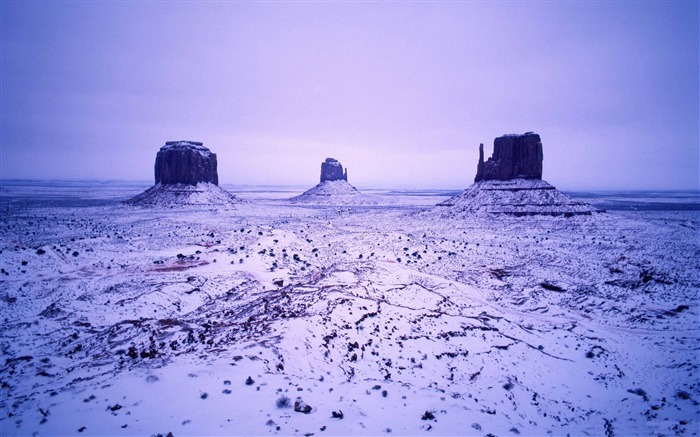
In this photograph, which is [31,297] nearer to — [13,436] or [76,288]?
[76,288]

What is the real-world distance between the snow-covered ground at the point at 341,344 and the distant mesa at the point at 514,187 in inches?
1165

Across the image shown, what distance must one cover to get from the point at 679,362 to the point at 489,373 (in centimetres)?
688

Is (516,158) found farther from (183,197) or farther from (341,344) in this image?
(183,197)

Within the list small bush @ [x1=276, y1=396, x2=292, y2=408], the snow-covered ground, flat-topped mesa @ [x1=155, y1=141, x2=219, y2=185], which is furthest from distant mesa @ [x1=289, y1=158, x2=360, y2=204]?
small bush @ [x1=276, y1=396, x2=292, y2=408]

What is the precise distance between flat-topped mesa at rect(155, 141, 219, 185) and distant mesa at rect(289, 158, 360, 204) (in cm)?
3544

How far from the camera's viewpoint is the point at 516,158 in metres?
64.6

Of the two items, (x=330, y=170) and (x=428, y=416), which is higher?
(x=330, y=170)

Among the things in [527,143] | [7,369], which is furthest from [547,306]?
[527,143]

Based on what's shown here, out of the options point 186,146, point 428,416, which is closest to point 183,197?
point 186,146

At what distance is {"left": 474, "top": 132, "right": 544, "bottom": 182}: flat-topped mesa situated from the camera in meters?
62.8

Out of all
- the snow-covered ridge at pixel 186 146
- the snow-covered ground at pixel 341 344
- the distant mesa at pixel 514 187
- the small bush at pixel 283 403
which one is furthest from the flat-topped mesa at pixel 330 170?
the small bush at pixel 283 403

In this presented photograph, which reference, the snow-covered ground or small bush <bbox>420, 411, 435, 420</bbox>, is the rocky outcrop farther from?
small bush <bbox>420, 411, 435, 420</bbox>

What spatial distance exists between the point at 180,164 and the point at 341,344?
284 feet

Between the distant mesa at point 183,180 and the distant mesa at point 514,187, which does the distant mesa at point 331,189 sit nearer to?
the distant mesa at point 183,180
